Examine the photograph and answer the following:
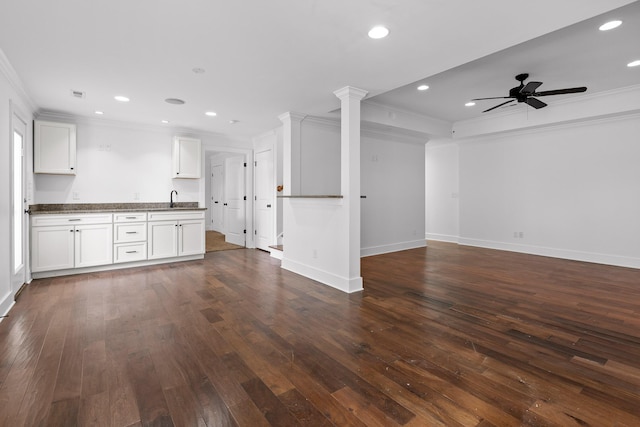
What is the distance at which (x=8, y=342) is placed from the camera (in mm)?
2398

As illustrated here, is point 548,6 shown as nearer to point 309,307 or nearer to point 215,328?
point 309,307

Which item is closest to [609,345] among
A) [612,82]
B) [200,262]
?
[612,82]

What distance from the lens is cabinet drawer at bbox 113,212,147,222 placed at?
15.8 feet

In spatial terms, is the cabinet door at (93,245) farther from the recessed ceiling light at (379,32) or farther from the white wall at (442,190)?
the white wall at (442,190)

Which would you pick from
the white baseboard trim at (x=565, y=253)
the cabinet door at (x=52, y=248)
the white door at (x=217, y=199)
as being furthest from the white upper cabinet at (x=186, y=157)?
the white baseboard trim at (x=565, y=253)

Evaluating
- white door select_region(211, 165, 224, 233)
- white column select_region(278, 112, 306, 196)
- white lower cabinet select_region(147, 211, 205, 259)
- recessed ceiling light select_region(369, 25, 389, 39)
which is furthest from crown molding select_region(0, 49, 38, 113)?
white door select_region(211, 165, 224, 233)

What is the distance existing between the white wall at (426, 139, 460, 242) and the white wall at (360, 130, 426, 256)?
2.94 feet

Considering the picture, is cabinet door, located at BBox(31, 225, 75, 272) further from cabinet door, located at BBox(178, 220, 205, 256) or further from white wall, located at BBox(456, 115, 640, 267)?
white wall, located at BBox(456, 115, 640, 267)

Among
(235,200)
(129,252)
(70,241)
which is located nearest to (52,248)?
(70,241)

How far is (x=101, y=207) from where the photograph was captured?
5172 mm

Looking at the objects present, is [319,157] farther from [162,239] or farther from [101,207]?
[101,207]

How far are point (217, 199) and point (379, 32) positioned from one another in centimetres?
769

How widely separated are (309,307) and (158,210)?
11.3 feet

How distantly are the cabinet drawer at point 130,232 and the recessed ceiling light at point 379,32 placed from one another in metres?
4.50
